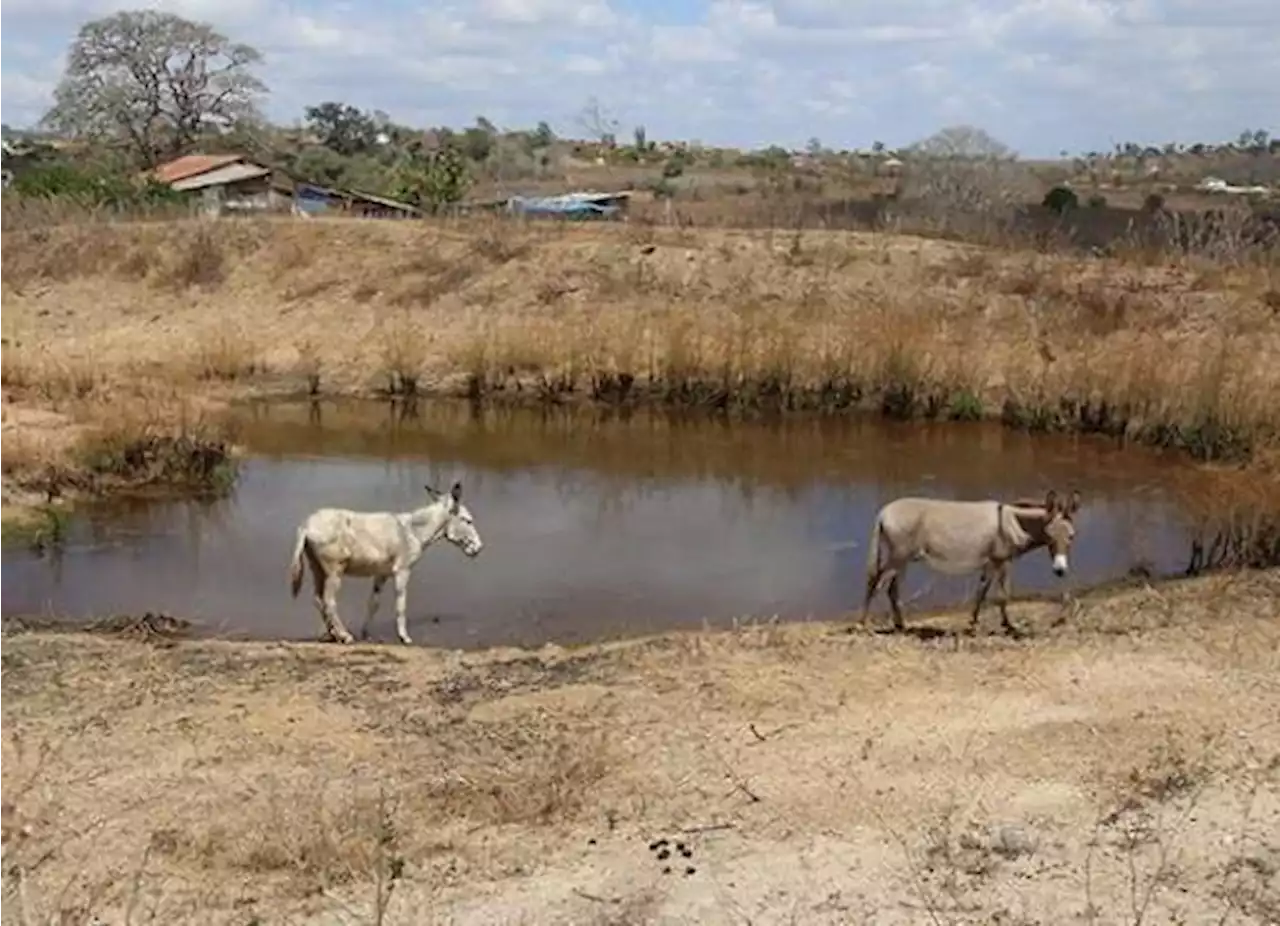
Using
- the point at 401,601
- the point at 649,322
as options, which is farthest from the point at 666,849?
the point at 649,322

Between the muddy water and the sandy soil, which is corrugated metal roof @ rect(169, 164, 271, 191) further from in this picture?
the sandy soil

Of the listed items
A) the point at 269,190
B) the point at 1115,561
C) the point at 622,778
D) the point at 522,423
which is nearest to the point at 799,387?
the point at 522,423

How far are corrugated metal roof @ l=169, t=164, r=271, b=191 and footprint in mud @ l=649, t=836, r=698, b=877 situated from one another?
48.4 m

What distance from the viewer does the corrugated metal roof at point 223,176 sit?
175 ft

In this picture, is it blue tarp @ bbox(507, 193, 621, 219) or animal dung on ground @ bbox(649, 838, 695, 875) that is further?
blue tarp @ bbox(507, 193, 621, 219)

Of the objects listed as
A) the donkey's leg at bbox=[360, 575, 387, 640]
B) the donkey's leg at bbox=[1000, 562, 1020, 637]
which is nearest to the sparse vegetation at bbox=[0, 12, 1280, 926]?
the donkey's leg at bbox=[1000, 562, 1020, 637]

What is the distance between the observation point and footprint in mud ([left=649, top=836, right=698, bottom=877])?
7.08m

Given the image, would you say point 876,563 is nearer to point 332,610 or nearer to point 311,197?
point 332,610

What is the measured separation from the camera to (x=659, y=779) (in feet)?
27.1

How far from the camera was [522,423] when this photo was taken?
22812 mm

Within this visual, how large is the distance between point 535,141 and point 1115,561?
3762 inches

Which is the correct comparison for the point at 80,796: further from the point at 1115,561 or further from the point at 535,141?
the point at 535,141

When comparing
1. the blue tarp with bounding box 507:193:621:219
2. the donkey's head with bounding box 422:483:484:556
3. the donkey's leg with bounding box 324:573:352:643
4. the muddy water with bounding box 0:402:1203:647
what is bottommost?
the muddy water with bounding box 0:402:1203:647

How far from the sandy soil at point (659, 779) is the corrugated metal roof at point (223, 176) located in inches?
1747
